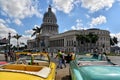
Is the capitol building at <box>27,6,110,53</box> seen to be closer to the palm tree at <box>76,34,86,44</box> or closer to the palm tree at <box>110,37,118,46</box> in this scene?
the palm tree at <box>110,37,118,46</box>

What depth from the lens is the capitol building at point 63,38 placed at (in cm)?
14925

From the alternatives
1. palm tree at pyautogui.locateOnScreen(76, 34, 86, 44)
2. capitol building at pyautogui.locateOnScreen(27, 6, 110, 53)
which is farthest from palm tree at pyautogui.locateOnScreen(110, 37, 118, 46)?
palm tree at pyautogui.locateOnScreen(76, 34, 86, 44)

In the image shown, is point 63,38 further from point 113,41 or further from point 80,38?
point 113,41

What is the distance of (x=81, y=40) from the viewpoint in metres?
137

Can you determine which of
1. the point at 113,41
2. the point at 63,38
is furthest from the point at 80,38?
the point at 113,41

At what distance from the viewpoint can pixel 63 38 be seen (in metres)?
164

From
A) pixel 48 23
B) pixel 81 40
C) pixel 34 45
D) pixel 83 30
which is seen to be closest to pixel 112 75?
pixel 81 40

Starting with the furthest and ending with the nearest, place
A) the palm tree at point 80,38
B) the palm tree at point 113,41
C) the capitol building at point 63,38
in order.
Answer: the palm tree at point 113,41, the capitol building at point 63,38, the palm tree at point 80,38

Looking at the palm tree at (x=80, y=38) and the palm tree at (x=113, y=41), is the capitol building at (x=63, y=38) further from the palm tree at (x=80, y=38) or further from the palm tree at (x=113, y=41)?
the palm tree at (x=80, y=38)

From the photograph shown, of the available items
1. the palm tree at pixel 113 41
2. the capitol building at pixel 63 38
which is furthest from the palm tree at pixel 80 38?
the palm tree at pixel 113 41

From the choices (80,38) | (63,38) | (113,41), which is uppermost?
(63,38)

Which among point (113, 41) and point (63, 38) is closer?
point (113, 41)

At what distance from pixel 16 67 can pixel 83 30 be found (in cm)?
14926

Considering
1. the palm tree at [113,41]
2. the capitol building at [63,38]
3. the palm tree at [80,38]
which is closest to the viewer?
the palm tree at [80,38]
